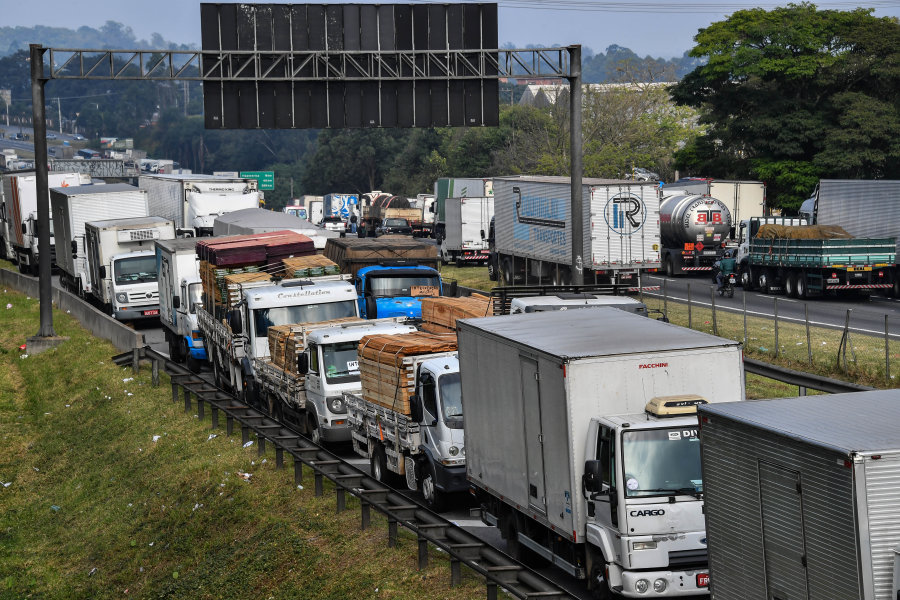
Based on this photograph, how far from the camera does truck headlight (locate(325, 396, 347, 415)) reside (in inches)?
834

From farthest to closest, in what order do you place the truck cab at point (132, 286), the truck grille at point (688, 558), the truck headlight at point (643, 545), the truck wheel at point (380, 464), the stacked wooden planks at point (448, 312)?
1. the truck cab at point (132, 286)
2. the stacked wooden planks at point (448, 312)
3. the truck wheel at point (380, 464)
4. the truck grille at point (688, 558)
5. the truck headlight at point (643, 545)

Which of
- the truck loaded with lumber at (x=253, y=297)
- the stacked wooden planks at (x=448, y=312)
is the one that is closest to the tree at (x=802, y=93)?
the truck loaded with lumber at (x=253, y=297)

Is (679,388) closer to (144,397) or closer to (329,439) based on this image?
(329,439)

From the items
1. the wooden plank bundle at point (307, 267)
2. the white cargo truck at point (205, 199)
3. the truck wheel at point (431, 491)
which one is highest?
the white cargo truck at point (205, 199)

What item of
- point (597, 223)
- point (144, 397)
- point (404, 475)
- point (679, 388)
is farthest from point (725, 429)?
point (597, 223)

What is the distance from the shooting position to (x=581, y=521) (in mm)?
12531

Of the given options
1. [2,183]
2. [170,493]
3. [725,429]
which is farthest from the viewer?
[2,183]

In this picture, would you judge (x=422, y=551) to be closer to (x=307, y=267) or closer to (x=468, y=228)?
(x=307, y=267)

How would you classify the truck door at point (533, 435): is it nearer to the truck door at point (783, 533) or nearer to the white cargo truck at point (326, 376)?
the truck door at point (783, 533)

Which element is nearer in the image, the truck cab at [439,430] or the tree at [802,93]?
the truck cab at [439,430]

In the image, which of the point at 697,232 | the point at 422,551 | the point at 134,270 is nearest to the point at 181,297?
the point at 134,270

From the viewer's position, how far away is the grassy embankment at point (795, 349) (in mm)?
24078

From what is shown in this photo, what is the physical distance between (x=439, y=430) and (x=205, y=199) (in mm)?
37897

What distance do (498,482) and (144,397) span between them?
51.0 ft
